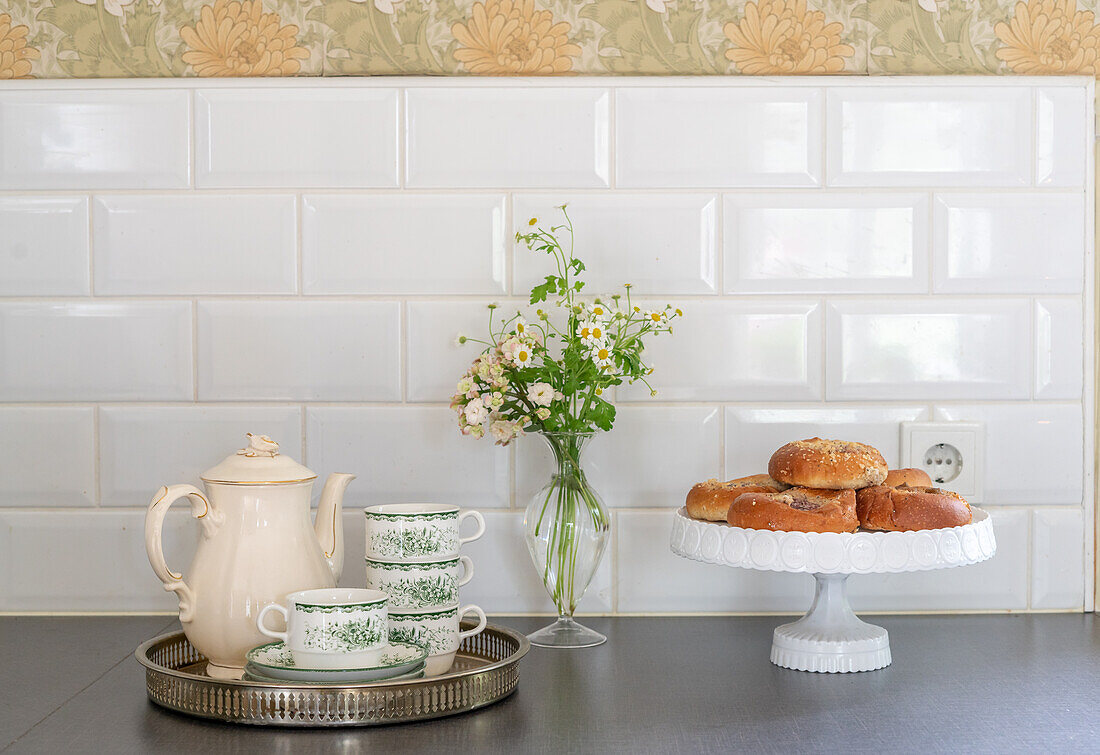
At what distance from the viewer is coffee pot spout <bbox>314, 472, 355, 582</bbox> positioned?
1.08 meters

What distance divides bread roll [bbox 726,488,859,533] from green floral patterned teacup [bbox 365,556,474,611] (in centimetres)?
28

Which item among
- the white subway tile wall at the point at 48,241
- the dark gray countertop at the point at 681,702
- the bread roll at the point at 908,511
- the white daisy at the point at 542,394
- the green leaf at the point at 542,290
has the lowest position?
the dark gray countertop at the point at 681,702

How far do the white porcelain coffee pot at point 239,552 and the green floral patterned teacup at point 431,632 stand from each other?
3.2 inches

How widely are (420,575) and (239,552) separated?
16 centimetres

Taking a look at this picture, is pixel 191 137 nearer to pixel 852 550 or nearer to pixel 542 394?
pixel 542 394

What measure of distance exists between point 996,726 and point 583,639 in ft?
1.42

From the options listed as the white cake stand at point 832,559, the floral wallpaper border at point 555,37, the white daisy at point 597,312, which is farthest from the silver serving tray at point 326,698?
the floral wallpaper border at point 555,37

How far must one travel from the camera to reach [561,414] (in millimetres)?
1167

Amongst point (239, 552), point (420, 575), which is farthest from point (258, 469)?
point (420, 575)

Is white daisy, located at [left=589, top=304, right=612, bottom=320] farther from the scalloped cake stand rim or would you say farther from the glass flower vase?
the scalloped cake stand rim

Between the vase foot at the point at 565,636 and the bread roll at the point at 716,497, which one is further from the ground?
the bread roll at the point at 716,497

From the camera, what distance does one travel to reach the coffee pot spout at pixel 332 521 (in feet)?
3.53

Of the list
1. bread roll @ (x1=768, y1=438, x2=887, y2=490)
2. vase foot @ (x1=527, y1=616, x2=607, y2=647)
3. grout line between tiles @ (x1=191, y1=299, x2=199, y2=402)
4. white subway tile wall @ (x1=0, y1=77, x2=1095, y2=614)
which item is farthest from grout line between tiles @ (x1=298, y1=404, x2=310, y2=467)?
bread roll @ (x1=768, y1=438, x2=887, y2=490)

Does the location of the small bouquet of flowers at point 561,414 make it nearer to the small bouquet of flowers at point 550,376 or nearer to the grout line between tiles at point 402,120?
the small bouquet of flowers at point 550,376
